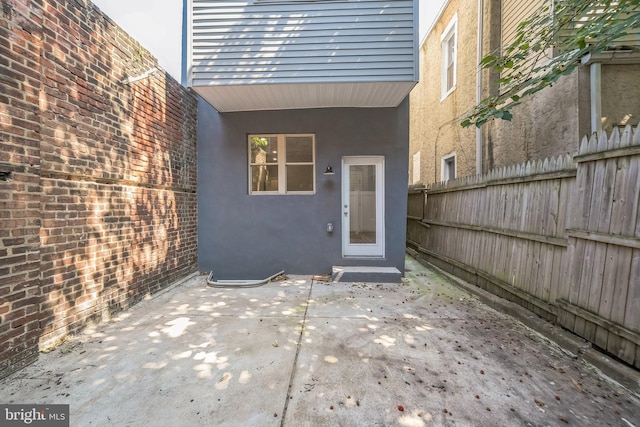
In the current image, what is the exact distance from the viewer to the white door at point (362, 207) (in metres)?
5.37

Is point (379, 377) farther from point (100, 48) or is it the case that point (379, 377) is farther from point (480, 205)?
point (100, 48)

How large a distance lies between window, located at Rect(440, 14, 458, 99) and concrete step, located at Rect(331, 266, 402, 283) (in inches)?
227

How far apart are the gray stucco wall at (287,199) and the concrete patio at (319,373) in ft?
5.88

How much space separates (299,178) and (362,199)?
1.33 metres

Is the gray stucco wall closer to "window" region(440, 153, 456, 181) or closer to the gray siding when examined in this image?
the gray siding

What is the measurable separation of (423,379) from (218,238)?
175 inches

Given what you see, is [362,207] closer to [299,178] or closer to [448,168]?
[299,178]

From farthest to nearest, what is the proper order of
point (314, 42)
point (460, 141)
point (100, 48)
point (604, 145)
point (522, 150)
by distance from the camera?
point (460, 141)
point (522, 150)
point (314, 42)
point (100, 48)
point (604, 145)

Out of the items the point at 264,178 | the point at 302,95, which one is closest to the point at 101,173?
the point at 264,178

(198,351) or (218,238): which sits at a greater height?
(218,238)

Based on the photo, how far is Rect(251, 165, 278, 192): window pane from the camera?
5473 mm

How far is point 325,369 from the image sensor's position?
235cm

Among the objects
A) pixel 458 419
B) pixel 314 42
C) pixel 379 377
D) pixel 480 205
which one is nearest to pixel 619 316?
pixel 458 419

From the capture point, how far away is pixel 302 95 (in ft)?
15.3
